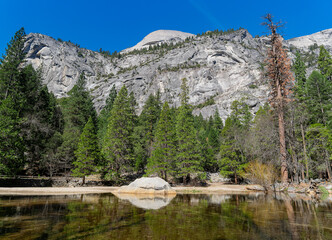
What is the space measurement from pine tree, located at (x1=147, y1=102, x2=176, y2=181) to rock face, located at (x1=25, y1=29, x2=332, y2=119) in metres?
65.0

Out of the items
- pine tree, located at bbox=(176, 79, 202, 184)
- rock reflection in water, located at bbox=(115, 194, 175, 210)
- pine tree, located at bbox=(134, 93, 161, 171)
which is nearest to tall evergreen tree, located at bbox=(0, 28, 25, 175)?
rock reflection in water, located at bbox=(115, 194, 175, 210)

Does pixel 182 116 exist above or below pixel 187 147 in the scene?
above

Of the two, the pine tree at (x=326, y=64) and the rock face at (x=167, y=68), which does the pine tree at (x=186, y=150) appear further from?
the rock face at (x=167, y=68)

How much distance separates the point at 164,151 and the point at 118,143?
7081 millimetres

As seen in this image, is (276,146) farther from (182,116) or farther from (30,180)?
(30,180)

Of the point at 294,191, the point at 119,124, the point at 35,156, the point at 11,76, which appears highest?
the point at 11,76

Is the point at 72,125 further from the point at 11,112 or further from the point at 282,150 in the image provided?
the point at 282,150

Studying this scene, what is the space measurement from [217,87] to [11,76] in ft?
342

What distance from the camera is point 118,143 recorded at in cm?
2912

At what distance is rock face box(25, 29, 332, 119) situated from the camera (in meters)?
115

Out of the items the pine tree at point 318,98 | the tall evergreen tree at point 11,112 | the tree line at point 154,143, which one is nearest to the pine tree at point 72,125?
the tree line at point 154,143

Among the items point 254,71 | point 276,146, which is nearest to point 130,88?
point 254,71

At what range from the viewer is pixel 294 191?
60.2 ft

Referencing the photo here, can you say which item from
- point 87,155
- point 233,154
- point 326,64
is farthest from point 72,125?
point 326,64
